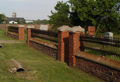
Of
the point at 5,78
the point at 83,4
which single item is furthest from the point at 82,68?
the point at 83,4

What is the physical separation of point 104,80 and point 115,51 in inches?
44.6

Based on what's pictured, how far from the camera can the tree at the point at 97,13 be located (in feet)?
94.1

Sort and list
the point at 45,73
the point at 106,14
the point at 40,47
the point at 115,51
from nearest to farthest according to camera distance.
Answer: the point at 115,51 < the point at 45,73 < the point at 40,47 < the point at 106,14

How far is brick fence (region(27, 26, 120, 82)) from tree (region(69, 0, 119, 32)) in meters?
19.3

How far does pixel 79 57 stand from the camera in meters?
7.46

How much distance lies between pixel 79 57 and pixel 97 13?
22131 millimetres

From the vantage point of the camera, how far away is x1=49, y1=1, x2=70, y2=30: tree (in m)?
33.0

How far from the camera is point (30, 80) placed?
5.96 m

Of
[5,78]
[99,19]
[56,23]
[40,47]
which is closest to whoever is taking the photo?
[5,78]

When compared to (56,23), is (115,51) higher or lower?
lower

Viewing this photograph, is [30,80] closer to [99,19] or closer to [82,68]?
[82,68]

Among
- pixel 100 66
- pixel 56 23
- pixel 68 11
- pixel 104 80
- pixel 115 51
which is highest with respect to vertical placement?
pixel 68 11


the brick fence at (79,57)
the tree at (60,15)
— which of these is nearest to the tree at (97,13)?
the tree at (60,15)

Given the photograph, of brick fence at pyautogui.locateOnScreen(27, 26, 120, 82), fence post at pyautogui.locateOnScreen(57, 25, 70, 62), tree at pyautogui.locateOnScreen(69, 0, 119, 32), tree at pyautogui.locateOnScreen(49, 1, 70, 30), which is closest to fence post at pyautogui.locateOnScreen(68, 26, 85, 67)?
brick fence at pyautogui.locateOnScreen(27, 26, 120, 82)
